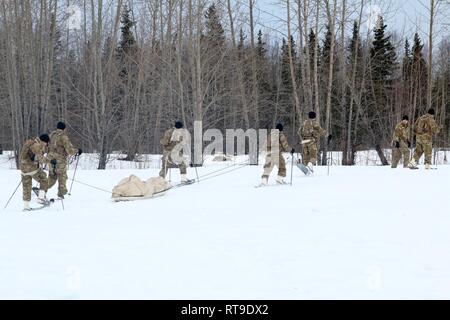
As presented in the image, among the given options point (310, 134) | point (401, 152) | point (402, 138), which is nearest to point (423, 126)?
point (402, 138)

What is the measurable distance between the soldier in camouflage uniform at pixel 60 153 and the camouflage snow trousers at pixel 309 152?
246 inches

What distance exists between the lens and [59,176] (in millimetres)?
10922

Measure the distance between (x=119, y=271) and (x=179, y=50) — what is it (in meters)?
17.2

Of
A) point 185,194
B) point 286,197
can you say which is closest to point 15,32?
point 185,194

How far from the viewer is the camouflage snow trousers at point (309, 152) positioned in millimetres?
13023

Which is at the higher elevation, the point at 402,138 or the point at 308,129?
the point at 308,129

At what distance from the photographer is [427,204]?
827cm

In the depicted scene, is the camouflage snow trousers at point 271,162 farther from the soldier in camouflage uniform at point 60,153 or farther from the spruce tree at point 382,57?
the spruce tree at point 382,57

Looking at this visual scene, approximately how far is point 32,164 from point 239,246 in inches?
233

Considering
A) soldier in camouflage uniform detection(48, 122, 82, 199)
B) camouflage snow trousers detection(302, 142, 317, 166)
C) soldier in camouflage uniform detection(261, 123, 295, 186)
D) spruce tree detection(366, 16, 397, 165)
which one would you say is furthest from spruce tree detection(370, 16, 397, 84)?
soldier in camouflage uniform detection(48, 122, 82, 199)

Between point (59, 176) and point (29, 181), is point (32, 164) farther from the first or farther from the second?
point (59, 176)

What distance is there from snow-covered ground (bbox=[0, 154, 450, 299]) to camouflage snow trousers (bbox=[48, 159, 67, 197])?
51 centimetres
